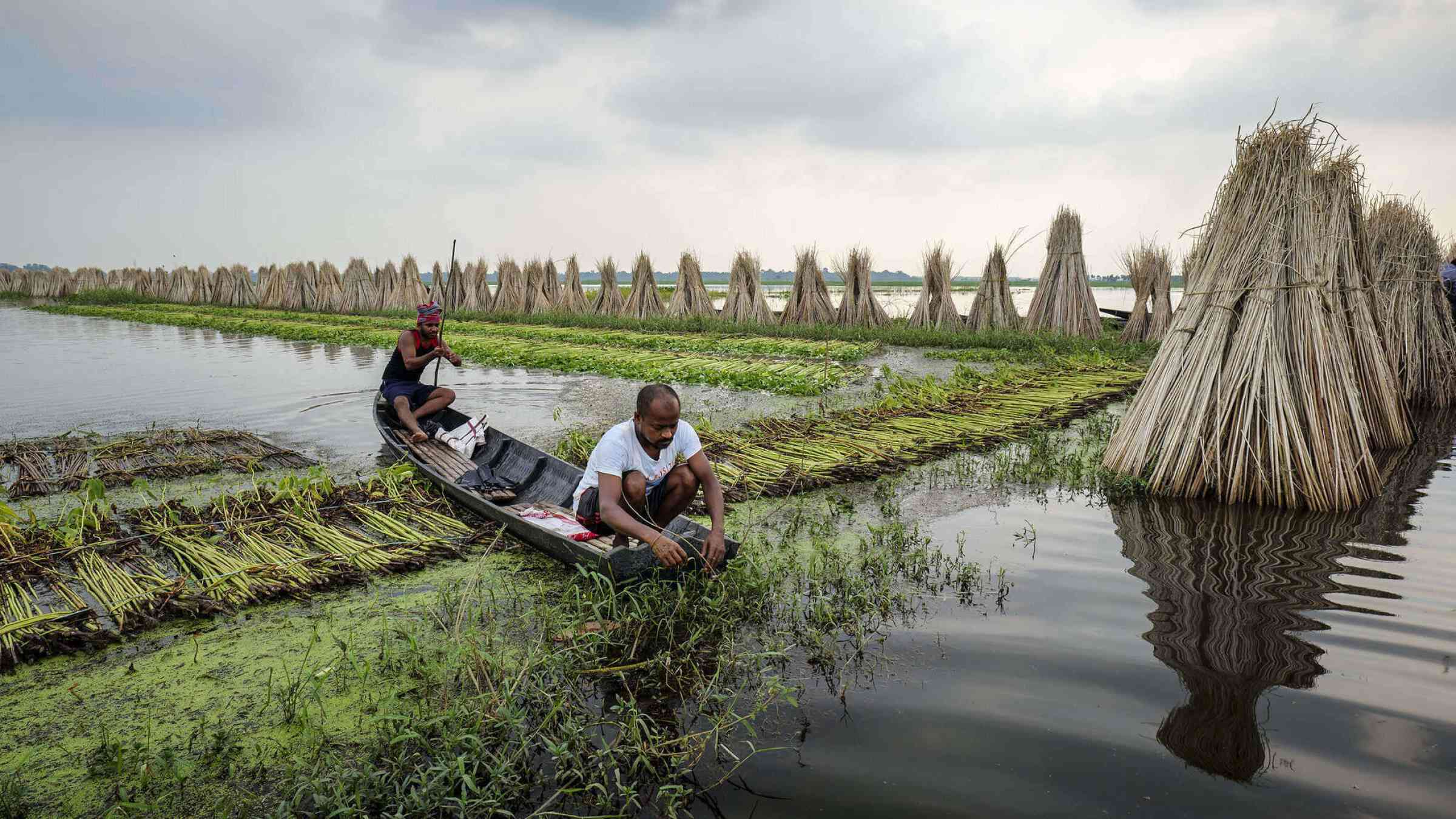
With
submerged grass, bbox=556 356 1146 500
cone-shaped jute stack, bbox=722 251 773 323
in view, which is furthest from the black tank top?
cone-shaped jute stack, bbox=722 251 773 323

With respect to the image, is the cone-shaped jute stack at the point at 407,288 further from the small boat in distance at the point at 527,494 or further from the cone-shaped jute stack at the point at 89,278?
the cone-shaped jute stack at the point at 89,278

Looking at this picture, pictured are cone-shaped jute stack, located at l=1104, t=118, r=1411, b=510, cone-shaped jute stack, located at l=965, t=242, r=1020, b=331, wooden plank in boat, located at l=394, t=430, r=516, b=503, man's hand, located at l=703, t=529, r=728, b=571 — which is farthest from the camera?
cone-shaped jute stack, located at l=965, t=242, r=1020, b=331

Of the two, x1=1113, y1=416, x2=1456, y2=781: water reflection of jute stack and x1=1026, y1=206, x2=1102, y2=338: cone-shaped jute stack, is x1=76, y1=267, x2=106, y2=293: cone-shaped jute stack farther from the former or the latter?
x1=1113, y1=416, x2=1456, y2=781: water reflection of jute stack

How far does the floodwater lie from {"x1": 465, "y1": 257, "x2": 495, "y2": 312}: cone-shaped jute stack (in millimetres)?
21561

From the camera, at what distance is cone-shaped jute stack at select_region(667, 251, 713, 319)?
20672 millimetres

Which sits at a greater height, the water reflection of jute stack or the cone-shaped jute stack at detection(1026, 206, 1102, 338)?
the cone-shaped jute stack at detection(1026, 206, 1102, 338)

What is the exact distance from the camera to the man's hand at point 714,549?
3.54 metres

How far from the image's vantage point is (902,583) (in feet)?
13.1

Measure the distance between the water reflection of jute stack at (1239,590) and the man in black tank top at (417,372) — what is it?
223 inches

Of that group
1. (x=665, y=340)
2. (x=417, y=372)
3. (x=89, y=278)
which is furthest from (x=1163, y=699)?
(x=89, y=278)

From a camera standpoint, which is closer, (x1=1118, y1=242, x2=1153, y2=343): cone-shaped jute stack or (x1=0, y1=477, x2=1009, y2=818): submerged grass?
(x1=0, y1=477, x2=1009, y2=818): submerged grass

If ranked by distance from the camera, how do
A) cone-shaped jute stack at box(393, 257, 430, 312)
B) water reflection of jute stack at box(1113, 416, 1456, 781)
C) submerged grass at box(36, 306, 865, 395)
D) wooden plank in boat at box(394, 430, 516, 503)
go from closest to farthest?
water reflection of jute stack at box(1113, 416, 1456, 781) < wooden plank in boat at box(394, 430, 516, 503) < submerged grass at box(36, 306, 865, 395) < cone-shaped jute stack at box(393, 257, 430, 312)

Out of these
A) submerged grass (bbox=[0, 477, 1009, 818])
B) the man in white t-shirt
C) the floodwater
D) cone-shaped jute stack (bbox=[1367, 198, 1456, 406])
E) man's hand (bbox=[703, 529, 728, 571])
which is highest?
cone-shaped jute stack (bbox=[1367, 198, 1456, 406])

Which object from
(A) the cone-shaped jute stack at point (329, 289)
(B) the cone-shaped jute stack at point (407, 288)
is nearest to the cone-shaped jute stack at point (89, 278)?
(A) the cone-shaped jute stack at point (329, 289)
